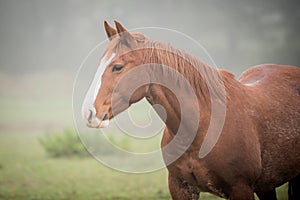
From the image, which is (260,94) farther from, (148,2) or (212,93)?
(148,2)

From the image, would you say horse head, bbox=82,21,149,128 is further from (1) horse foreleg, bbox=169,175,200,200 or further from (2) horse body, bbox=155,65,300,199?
(1) horse foreleg, bbox=169,175,200,200

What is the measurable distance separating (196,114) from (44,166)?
5.17m

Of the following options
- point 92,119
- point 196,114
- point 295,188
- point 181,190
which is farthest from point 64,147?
point 92,119

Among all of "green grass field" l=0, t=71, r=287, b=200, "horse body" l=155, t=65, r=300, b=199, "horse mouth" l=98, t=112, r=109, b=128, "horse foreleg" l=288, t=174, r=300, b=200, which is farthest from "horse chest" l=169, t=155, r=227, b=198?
"green grass field" l=0, t=71, r=287, b=200

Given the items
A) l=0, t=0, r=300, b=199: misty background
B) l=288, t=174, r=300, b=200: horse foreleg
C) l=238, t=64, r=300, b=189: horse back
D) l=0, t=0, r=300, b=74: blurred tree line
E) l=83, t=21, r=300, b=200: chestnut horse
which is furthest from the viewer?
l=0, t=0, r=300, b=74: blurred tree line

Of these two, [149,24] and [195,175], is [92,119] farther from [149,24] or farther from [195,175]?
[149,24]

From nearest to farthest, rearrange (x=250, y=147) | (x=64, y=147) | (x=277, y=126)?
(x=250, y=147) < (x=277, y=126) < (x=64, y=147)

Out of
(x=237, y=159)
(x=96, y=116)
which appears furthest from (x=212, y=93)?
(x=96, y=116)

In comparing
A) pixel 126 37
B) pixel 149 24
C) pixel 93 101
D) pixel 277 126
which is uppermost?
pixel 126 37

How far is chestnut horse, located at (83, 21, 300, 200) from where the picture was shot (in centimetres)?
242

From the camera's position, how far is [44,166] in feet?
23.6

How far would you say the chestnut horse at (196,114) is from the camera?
2.42 m

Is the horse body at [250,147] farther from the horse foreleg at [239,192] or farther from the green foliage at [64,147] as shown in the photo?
the green foliage at [64,147]

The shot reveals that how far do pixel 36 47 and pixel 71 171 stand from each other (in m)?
5.95
